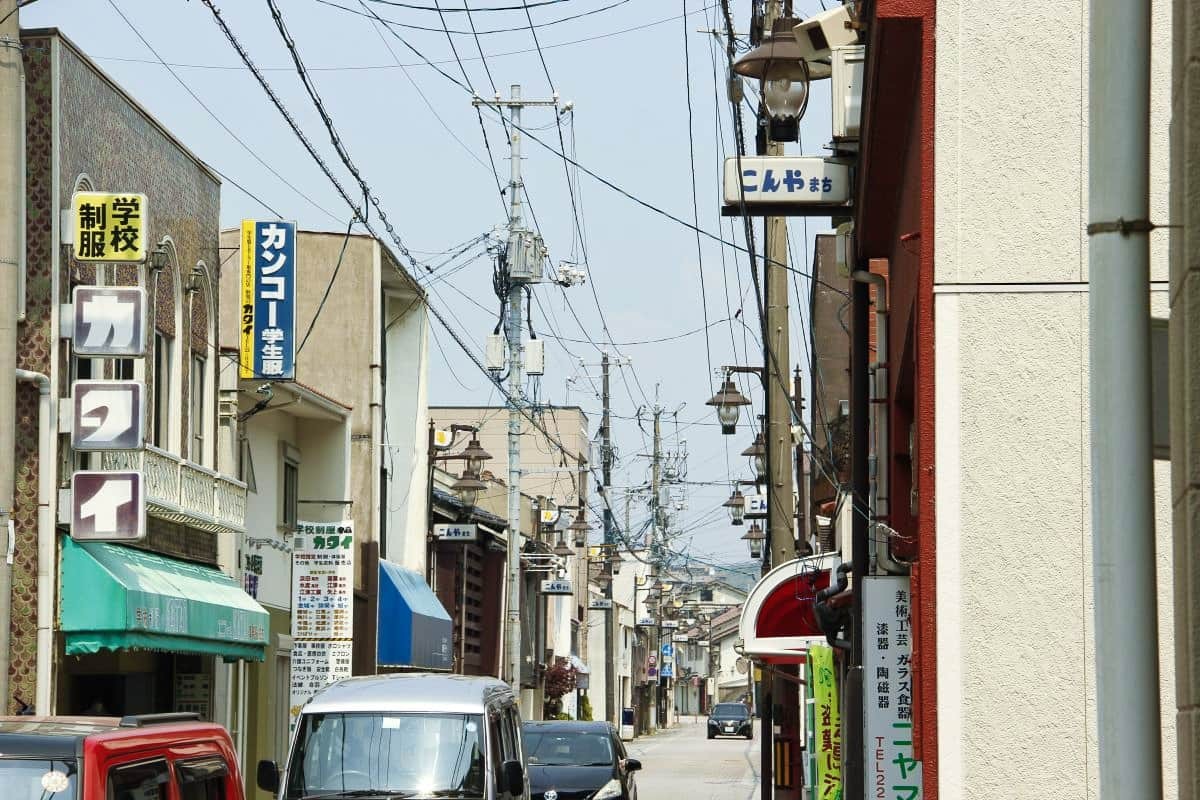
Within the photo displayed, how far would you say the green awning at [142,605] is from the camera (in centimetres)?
1806

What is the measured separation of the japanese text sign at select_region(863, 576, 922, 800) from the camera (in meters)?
11.6

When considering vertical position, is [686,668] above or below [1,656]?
below

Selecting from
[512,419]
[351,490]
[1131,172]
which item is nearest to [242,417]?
[351,490]

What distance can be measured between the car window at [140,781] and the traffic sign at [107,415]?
30.5ft

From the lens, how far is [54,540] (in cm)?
1798

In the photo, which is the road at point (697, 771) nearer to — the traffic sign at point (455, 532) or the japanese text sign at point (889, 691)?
the traffic sign at point (455, 532)

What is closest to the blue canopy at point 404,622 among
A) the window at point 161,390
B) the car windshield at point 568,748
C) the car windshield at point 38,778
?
the car windshield at point 568,748

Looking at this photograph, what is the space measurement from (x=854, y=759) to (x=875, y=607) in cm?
356

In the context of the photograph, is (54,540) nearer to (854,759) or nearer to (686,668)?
(854,759)

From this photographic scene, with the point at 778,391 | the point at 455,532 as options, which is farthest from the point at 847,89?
the point at 455,532

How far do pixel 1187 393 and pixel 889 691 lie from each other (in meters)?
8.07

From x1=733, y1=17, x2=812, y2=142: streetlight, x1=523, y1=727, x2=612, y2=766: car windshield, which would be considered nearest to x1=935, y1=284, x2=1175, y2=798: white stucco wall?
x1=733, y1=17, x2=812, y2=142: streetlight

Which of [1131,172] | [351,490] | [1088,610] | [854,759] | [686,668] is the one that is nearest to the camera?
[1131,172]

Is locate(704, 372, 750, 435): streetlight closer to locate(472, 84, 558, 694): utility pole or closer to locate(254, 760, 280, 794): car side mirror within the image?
locate(472, 84, 558, 694): utility pole
